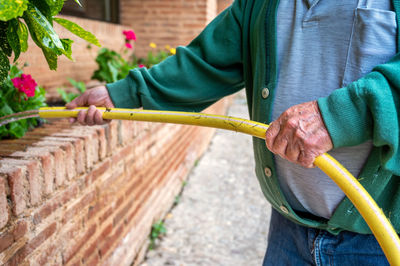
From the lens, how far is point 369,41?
110 centimetres

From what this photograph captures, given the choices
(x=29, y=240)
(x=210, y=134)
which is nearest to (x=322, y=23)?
(x=29, y=240)

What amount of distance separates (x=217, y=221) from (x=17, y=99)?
94.4 inches

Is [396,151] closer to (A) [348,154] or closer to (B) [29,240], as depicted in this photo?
(A) [348,154]

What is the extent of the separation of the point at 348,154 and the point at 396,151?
21 cm

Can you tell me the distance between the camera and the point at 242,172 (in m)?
5.23

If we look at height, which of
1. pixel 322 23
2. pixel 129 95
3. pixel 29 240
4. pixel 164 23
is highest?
pixel 164 23

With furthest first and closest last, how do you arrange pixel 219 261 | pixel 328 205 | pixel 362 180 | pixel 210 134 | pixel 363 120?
pixel 210 134, pixel 219 261, pixel 328 205, pixel 362 180, pixel 363 120

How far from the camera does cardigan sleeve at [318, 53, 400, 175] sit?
0.91 meters

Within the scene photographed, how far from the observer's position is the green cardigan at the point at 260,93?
3.08ft

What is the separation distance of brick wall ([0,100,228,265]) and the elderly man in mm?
372

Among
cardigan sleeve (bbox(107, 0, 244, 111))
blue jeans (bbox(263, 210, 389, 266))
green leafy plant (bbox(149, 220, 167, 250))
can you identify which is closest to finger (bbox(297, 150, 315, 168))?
blue jeans (bbox(263, 210, 389, 266))

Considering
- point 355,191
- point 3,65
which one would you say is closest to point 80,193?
point 3,65

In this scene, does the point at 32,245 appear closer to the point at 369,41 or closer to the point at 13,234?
the point at 13,234

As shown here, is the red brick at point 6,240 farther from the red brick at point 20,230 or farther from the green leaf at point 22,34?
the green leaf at point 22,34
